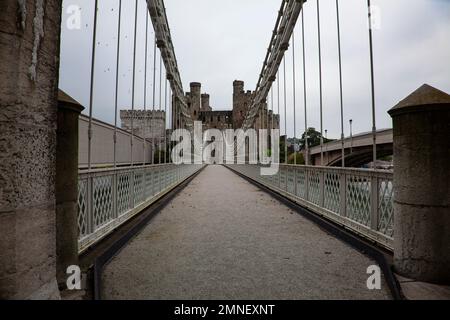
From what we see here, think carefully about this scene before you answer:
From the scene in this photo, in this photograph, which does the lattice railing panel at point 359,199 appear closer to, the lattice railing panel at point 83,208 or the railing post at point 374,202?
the railing post at point 374,202

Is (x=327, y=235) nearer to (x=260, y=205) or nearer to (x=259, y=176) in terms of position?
(x=260, y=205)

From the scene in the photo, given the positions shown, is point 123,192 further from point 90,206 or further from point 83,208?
point 83,208

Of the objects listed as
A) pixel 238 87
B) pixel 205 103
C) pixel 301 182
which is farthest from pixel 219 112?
pixel 301 182

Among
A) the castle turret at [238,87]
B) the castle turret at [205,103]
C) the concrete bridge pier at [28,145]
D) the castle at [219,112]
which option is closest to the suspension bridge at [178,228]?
the concrete bridge pier at [28,145]

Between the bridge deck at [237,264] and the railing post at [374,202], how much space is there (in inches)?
17.9

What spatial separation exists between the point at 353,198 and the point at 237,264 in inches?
91.1

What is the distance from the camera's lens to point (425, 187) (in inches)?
96.4

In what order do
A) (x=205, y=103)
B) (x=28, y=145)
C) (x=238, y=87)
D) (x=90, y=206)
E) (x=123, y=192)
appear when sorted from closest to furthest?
(x=28, y=145) → (x=90, y=206) → (x=123, y=192) → (x=238, y=87) → (x=205, y=103)

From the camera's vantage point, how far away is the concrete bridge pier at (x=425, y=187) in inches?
95.3

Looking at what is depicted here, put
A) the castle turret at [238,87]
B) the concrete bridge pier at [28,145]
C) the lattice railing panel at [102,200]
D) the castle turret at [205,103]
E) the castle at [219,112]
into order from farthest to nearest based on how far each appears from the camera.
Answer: the castle turret at [205,103] < the castle turret at [238,87] < the castle at [219,112] < the lattice railing panel at [102,200] < the concrete bridge pier at [28,145]

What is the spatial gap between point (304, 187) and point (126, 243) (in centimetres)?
431

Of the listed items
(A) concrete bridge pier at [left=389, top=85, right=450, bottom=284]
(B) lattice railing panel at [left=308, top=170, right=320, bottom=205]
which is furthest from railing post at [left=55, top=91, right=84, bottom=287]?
(B) lattice railing panel at [left=308, top=170, right=320, bottom=205]
